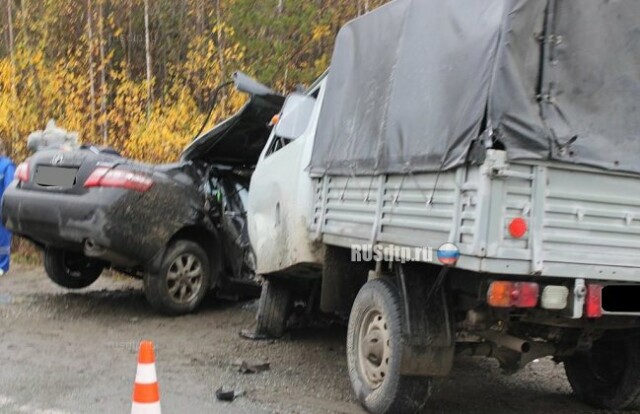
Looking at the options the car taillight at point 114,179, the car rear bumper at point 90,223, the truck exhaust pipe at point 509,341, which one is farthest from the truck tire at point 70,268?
the truck exhaust pipe at point 509,341

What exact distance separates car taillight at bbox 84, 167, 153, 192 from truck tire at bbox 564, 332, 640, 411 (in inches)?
160

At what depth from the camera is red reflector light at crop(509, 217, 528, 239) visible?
3.30 m

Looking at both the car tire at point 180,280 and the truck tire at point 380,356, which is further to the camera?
the car tire at point 180,280

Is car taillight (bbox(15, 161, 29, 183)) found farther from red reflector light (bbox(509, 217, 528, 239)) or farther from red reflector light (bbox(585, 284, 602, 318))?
red reflector light (bbox(585, 284, 602, 318))

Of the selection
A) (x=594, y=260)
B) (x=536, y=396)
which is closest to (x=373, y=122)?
(x=594, y=260)

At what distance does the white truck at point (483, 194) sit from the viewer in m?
3.38

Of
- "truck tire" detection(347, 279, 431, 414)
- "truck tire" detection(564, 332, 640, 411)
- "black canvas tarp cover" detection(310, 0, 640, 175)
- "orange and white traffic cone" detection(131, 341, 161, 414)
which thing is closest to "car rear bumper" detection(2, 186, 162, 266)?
"truck tire" detection(347, 279, 431, 414)

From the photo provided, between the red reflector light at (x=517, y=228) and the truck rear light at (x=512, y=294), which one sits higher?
the red reflector light at (x=517, y=228)

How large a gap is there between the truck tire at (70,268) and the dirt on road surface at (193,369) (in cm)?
27

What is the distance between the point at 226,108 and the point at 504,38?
921 centimetres

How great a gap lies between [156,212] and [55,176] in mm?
1050

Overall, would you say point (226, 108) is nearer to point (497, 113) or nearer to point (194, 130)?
point (194, 130)

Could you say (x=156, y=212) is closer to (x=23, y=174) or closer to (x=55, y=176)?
(x=55, y=176)

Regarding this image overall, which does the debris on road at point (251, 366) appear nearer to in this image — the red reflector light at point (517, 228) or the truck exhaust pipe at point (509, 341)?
the truck exhaust pipe at point (509, 341)
